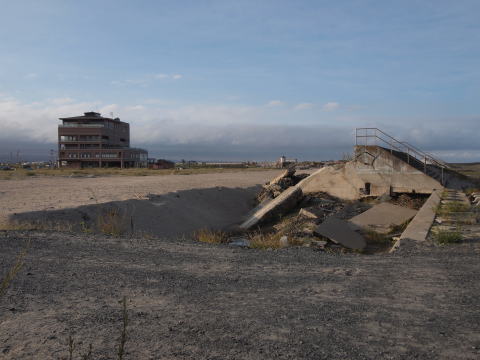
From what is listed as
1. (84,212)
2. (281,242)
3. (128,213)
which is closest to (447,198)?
(281,242)

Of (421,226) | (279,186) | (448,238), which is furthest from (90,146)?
(448,238)

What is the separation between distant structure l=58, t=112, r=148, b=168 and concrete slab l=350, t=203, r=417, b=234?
76102 mm

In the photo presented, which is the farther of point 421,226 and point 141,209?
point 141,209

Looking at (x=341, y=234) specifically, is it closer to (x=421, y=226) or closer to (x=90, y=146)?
(x=421, y=226)

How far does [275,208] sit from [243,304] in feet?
54.6

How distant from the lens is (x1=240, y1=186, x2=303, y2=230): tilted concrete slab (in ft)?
69.8

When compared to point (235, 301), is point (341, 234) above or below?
below

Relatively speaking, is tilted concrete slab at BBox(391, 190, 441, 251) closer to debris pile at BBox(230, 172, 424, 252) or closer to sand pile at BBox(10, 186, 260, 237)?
debris pile at BBox(230, 172, 424, 252)

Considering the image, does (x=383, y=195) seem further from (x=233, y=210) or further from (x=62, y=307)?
(x=62, y=307)

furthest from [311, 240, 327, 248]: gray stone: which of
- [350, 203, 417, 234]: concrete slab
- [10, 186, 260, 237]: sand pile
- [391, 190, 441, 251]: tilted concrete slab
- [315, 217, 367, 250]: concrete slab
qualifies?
[10, 186, 260, 237]: sand pile

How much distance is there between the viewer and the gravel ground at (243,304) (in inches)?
165

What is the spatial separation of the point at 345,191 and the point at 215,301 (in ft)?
65.6

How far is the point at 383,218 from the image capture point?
1614cm

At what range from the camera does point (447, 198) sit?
18.6 m
